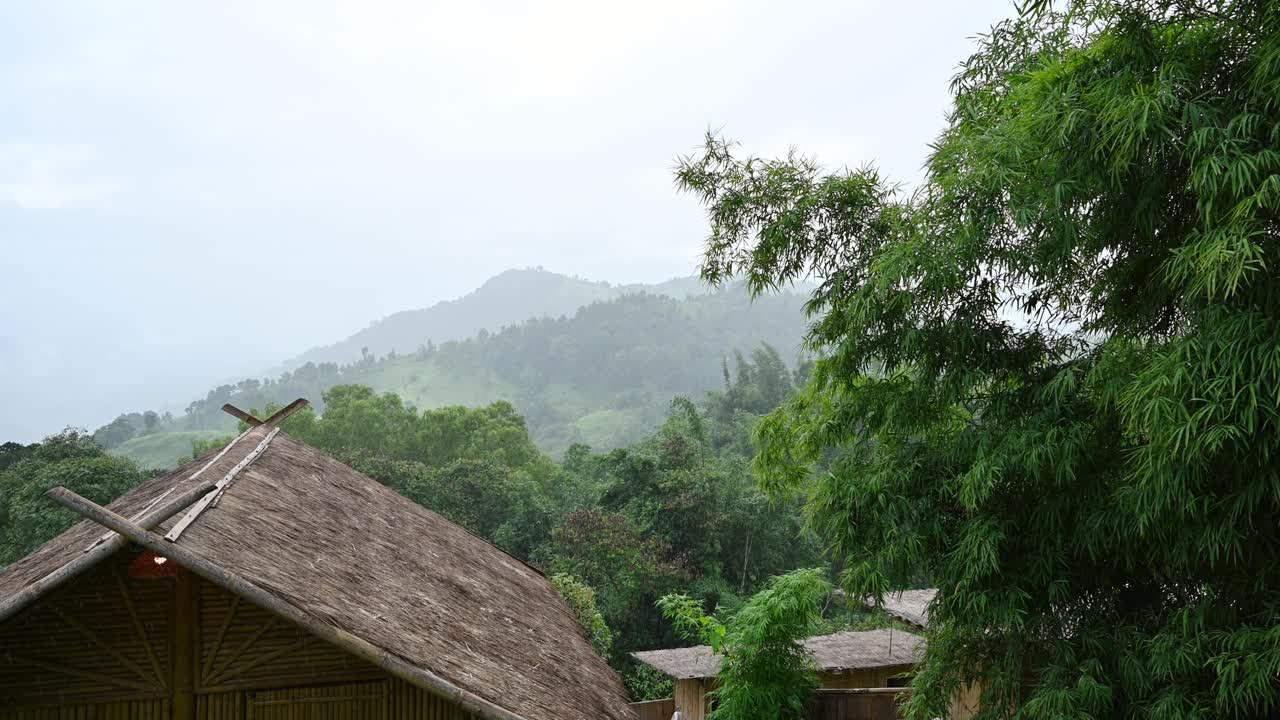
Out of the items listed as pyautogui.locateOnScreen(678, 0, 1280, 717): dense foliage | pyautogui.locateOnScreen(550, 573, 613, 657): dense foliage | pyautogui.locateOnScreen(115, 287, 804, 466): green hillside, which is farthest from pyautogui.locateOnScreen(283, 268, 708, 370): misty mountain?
pyautogui.locateOnScreen(678, 0, 1280, 717): dense foliage

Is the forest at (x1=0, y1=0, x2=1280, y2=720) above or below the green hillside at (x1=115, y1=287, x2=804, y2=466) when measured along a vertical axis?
below

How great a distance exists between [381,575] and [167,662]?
1.45 m

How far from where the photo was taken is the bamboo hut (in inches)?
423

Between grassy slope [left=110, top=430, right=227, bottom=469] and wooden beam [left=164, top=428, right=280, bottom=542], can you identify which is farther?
grassy slope [left=110, top=430, right=227, bottom=469]

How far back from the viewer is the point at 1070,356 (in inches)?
229

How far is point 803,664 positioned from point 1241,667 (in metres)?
5.01

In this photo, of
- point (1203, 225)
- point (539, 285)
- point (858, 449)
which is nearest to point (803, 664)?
point (858, 449)

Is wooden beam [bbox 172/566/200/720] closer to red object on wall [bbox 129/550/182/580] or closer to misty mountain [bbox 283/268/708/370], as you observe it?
red object on wall [bbox 129/550/182/580]

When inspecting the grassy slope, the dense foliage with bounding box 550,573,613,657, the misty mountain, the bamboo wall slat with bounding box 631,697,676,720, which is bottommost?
the bamboo wall slat with bounding box 631,697,676,720

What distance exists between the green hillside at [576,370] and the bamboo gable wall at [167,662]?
53.2 m

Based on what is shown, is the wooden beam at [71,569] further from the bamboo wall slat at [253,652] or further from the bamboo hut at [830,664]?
the bamboo hut at [830,664]

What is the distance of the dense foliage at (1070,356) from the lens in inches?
169

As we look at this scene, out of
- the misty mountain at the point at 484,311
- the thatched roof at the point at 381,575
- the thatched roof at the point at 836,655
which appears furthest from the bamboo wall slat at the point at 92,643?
the misty mountain at the point at 484,311

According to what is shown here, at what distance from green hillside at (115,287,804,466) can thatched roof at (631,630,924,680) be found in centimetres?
4600
